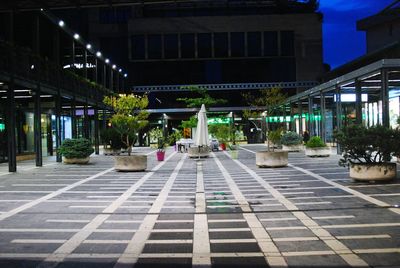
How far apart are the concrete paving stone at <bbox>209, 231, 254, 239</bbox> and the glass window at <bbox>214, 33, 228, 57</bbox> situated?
4951 cm

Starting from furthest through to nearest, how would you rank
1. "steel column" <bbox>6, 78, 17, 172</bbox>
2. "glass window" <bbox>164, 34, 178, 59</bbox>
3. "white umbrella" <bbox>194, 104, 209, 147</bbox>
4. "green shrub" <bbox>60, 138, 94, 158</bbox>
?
"glass window" <bbox>164, 34, 178, 59</bbox>
"white umbrella" <bbox>194, 104, 209, 147</bbox>
"green shrub" <bbox>60, 138, 94, 158</bbox>
"steel column" <bbox>6, 78, 17, 172</bbox>

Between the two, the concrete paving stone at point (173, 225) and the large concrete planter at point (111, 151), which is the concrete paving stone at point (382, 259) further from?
the large concrete planter at point (111, 151)

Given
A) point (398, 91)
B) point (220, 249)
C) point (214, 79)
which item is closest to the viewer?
point (220, 249)

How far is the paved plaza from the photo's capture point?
6.20m

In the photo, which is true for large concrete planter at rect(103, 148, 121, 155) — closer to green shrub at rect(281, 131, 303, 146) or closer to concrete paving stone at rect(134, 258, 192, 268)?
green shrub at rect(281, 131, 303, 146)

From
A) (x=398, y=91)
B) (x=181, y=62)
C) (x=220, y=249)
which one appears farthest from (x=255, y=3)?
(x=220, y=249)

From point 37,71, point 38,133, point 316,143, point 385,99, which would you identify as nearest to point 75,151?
Result: point 38,133

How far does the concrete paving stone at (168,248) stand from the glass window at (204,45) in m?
50.3

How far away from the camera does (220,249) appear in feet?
21.7

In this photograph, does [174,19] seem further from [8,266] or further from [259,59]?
[8,266]

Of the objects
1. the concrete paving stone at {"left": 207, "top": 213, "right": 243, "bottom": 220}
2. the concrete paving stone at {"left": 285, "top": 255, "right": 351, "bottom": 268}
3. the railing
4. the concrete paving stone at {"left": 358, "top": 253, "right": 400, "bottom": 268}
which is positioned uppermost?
the railing

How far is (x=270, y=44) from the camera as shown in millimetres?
56094

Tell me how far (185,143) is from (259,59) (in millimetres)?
23651

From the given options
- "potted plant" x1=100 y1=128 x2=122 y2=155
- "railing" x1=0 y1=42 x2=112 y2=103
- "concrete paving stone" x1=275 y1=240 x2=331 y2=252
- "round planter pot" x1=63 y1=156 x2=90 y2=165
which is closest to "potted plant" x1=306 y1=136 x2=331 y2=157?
"round planter pot" x1=63 y1=156 x2=90 y2=165
